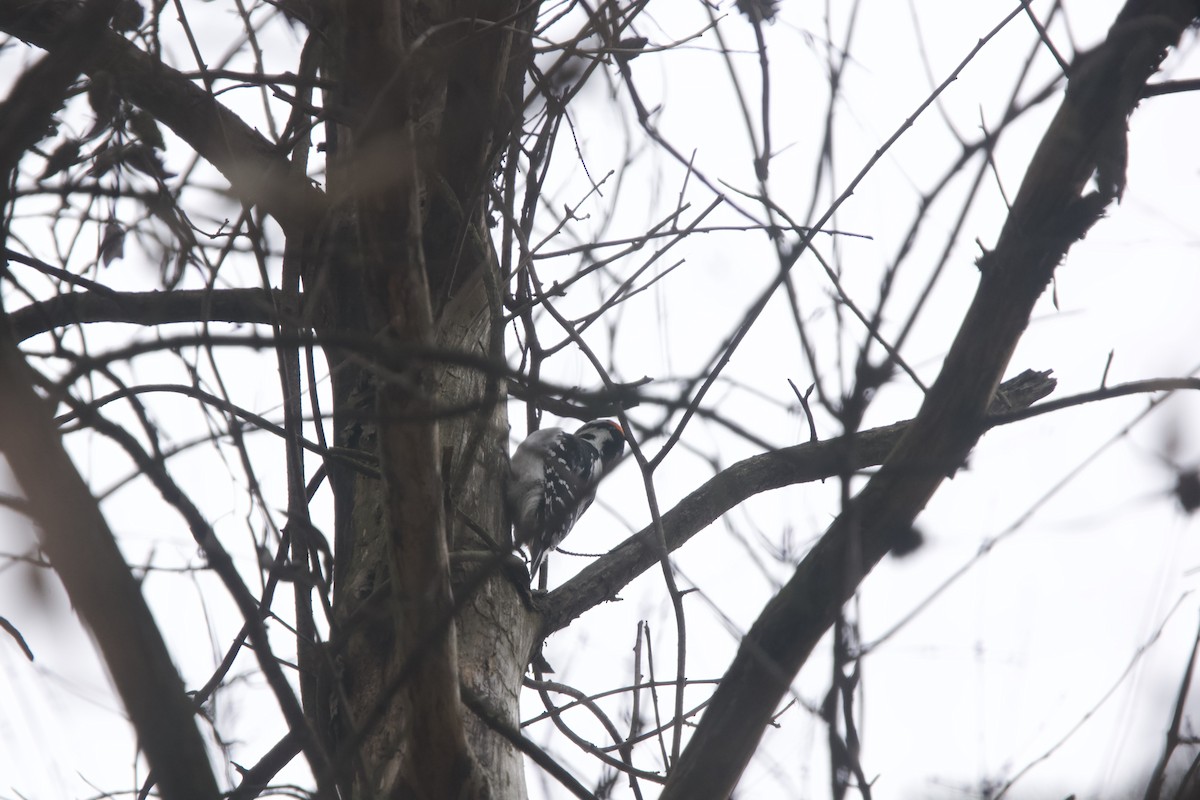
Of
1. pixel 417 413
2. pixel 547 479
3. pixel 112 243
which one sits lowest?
pixel 417 413

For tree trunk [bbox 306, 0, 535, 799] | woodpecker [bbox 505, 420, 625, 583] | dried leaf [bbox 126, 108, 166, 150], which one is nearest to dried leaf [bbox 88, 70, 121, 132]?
dried leaf [bbox 126, 108, 166, 150]

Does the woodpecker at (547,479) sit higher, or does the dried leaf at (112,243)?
the woodpecker at (547,479)

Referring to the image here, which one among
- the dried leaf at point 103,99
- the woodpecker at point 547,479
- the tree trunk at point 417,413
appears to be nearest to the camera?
the tree trunk at point 417,413

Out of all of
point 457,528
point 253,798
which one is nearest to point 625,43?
point 457,528

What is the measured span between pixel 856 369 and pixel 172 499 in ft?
3.38

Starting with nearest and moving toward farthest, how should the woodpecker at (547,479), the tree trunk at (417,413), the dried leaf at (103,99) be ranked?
1. the tree trunk at (417,413)
2. the dried leaf at (103,99)
3. the woodpecker at (547,479)

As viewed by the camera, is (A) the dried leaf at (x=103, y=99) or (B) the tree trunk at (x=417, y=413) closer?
(B) the tree trunk at (x=417, y=413)

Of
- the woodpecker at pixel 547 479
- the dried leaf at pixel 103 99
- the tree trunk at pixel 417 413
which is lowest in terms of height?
the tree trunk at pixel 417 413

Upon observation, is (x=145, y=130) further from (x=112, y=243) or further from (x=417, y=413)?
(x=417, y=413)

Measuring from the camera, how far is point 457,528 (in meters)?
2.64

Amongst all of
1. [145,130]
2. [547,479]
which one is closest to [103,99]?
[145,130]

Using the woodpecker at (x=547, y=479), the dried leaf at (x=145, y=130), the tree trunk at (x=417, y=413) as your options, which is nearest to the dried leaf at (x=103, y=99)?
the dried leaf at (x=145, y=130)

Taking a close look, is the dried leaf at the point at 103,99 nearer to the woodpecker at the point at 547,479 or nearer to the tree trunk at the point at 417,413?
the tree trunk at the point at 417,413

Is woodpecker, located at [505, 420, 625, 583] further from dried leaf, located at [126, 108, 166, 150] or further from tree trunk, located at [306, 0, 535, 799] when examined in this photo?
dried leaf, located at [126, 108, 166, 150]
